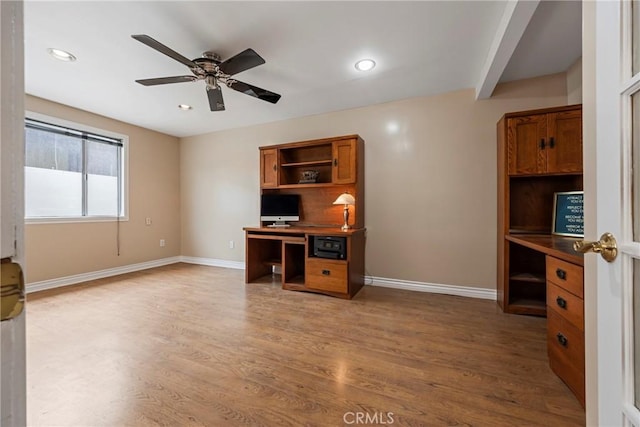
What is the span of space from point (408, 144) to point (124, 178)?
4.55 meters

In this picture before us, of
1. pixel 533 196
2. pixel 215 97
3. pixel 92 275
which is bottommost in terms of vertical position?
pixel 92 275

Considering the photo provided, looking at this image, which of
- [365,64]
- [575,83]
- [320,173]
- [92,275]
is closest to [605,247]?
[365,64]

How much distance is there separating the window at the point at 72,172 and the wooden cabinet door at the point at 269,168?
2465mm

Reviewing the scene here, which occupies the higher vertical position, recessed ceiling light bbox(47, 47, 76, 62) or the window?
recessed ceiling light bbox(47, 47, 76, 62)

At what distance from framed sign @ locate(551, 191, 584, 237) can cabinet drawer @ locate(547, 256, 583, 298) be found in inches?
34.2

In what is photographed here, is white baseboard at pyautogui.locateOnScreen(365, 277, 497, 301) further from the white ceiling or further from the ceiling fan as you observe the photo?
the ceiling fan

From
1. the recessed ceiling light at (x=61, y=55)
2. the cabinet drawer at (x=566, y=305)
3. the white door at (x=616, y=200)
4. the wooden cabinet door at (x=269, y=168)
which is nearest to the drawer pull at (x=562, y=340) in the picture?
the cabinet drawer at (x=566, y=305)

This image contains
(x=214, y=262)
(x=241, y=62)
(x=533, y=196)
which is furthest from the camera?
(x=214, y=262)

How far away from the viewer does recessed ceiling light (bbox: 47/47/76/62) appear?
2.29m

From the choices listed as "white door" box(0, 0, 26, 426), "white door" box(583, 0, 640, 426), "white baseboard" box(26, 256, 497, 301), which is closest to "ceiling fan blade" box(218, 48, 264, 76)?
"white door" box(0, 0, 26, 426)

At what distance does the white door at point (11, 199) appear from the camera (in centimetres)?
36

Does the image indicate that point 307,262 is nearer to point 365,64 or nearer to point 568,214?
point 365,64

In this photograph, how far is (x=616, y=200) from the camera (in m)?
0.67

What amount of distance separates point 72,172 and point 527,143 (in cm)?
576
